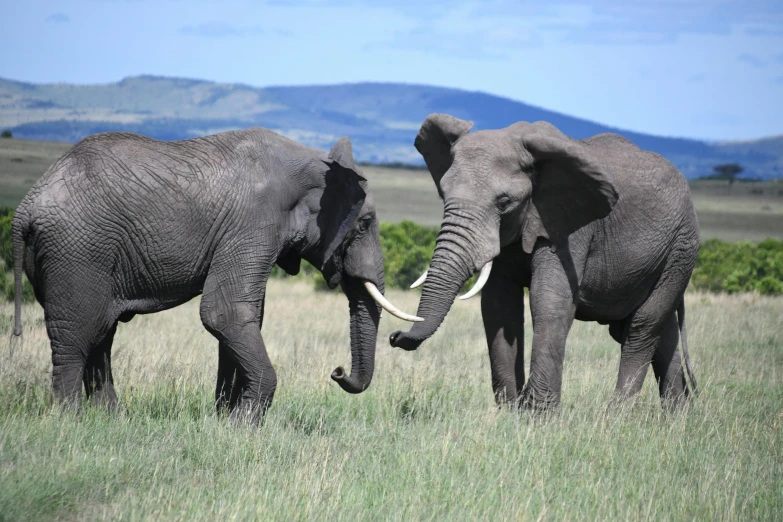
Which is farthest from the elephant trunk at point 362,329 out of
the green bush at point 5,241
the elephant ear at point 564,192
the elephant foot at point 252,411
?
the green bush at point 5,241

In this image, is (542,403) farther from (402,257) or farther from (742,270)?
(742,270)

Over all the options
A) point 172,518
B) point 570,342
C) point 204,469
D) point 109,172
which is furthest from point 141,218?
point 570,342

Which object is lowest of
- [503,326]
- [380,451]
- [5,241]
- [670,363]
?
[5,241]

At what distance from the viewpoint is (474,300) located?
763 inches

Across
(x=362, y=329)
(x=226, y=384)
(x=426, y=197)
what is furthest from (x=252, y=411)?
(x=426, y=197)

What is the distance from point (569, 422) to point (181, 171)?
11.2 ft

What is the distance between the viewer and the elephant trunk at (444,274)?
677 cm

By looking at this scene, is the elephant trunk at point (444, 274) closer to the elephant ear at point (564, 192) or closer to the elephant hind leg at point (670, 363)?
the elephant ear at point (564, 192)

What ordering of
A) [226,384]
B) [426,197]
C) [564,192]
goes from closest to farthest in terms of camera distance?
[564,192] → [226,384] → [426,197]

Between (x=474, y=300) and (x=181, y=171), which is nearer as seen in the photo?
(x=181, y=171)

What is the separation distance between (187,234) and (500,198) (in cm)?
227

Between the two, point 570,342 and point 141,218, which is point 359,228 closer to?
point 141,218

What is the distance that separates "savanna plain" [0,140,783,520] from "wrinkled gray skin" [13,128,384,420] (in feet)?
1.77

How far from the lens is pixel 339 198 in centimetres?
757
